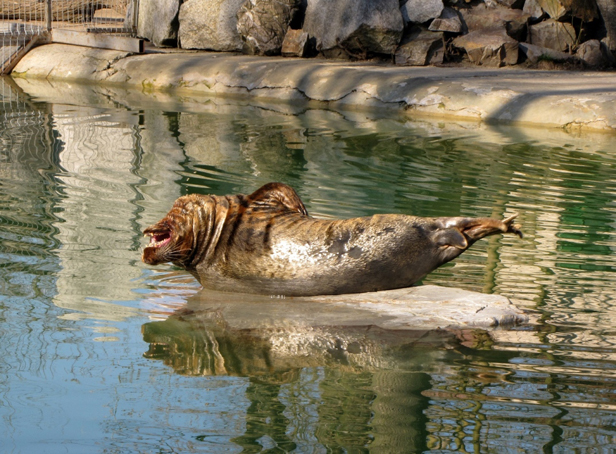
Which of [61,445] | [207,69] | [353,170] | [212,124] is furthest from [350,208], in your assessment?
[207,69]

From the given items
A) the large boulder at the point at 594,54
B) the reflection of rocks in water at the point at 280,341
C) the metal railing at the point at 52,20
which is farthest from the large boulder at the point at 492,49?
the reflection of rocks in water at the point at 280,341

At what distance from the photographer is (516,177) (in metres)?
8.84

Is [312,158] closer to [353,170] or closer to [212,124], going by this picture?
[353,170]

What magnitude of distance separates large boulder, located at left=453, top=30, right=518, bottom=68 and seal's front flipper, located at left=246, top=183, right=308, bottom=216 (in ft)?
38.9

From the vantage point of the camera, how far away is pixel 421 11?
55.7ft

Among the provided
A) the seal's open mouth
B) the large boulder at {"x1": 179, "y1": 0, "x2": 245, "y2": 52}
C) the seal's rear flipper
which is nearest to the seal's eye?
the seal's open mouth

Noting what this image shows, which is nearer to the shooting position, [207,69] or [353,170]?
[353,170]

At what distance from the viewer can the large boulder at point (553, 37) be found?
17.1m

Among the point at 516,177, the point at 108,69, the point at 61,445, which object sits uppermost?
the point at 108,69

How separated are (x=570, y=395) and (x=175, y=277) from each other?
8.86 feet

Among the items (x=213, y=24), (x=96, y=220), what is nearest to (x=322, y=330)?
(x=96, y=220)

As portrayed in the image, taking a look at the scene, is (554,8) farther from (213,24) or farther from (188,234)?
(188,234)

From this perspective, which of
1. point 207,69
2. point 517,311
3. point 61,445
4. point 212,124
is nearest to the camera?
point 61,445

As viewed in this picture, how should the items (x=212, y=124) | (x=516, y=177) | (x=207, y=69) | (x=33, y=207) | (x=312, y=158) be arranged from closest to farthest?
(x=33, y=207), (x=516, y=177), (x=312, y=158), (x=212, y=124), (x=207, y=69)
